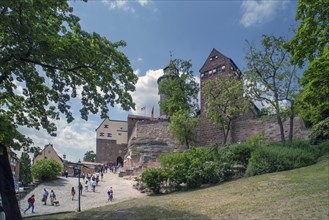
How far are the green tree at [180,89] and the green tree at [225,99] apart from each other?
40.1ft

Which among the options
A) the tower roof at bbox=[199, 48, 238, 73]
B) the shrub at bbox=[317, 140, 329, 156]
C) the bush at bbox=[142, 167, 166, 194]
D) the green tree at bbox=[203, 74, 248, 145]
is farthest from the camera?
the tower roof at bbox=[199, 48, 238, 73]

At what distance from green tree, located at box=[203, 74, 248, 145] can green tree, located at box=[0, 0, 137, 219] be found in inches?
963

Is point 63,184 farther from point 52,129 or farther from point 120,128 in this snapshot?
point 120,128

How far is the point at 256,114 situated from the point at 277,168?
2402 cm

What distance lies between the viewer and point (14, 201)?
12.2 meters

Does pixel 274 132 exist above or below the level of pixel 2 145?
above

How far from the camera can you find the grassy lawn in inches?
477

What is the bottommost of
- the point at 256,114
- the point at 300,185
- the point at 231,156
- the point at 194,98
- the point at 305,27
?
the point at 300,185

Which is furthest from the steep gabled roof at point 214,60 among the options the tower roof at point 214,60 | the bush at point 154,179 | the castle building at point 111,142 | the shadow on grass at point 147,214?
the castle building at point 111,142

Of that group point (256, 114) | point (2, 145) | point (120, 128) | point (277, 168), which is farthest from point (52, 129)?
point (120, 128)

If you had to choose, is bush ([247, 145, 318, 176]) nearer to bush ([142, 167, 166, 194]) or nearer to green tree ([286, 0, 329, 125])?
bush ([142, 167, 166, 194])

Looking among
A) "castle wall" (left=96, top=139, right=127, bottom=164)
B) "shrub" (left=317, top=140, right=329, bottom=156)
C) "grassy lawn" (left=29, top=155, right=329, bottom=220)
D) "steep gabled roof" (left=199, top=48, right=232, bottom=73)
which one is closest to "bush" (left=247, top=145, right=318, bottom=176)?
"shrub" (left=317, top=140, right=329, bottom=156)

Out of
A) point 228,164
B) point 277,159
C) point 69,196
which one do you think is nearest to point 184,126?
point 69,196

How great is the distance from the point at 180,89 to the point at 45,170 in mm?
23420
